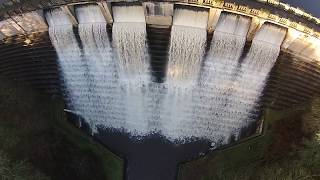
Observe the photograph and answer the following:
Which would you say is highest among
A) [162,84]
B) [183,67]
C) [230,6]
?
[230,6]

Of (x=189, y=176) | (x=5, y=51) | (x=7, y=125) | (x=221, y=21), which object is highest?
(x=221, y=21)

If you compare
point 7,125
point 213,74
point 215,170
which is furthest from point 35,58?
point 215,170

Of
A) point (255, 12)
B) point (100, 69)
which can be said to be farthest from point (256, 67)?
point (100, 69)

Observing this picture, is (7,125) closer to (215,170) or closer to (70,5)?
(70,5)

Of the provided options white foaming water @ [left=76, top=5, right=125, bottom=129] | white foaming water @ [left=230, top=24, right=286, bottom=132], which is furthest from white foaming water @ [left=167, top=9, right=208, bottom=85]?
white foaming water @ [left=76, top=5, right=125, bottom=129]

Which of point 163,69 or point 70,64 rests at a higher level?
point 70,64

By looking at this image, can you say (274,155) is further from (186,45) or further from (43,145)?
(43,145)
